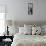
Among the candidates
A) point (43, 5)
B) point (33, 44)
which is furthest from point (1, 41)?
point (43, 5)

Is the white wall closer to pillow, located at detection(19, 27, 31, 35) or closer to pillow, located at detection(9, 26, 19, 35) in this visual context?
pillow, located at detection(9, 26, 19, 35)

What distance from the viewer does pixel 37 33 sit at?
4285mm

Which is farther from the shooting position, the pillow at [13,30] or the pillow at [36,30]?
the pillow at [13,30]

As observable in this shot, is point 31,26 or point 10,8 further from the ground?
point 10,8

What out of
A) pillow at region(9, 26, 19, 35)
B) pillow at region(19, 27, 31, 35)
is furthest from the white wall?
pillow at region(19, 27, 31, 35)

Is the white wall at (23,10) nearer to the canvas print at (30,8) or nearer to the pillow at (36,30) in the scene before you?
the canvas print at (30,8)

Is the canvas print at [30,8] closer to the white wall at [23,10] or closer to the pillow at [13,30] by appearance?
the white wall at [23,10]

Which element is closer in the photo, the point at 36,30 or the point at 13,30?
the point at 36,30

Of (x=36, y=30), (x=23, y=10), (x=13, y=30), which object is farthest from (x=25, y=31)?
(x=23, y=10)

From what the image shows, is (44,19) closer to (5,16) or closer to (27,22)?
(27,22)

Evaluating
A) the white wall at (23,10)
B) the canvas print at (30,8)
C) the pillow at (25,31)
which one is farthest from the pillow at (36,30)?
the canvas print at (30,8)

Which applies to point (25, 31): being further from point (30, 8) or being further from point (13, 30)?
point (30, 8)

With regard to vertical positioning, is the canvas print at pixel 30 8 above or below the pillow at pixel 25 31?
above

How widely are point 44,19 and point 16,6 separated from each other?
4.08ft
